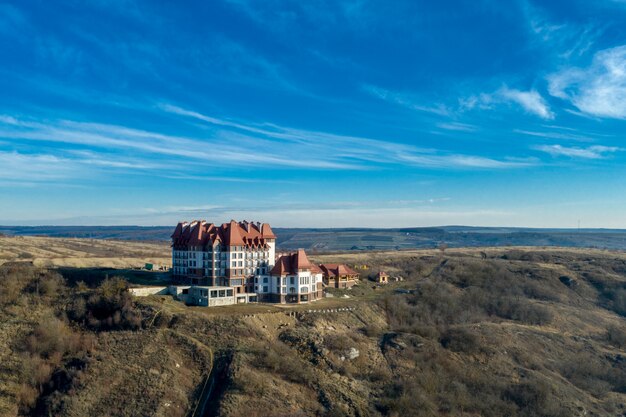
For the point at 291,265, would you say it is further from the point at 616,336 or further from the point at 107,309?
the point at 616,336

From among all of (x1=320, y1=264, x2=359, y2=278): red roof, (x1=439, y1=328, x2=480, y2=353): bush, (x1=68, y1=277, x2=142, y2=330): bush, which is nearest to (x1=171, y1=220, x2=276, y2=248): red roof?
(x1=68, y1=277, x2=142, y2=330): bush

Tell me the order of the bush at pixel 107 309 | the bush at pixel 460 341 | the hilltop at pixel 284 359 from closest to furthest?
the hilltop at pixel 284 359
the bush at pixel 107 309
the bush at pixel 460 341

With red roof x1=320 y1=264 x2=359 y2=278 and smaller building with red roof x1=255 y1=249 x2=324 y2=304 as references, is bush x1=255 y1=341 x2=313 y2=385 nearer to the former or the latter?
smaller building with red roof x1=255 y1=249 x2=324 y2=304

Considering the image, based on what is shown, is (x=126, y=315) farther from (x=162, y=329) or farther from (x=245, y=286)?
(x=245, y=286)

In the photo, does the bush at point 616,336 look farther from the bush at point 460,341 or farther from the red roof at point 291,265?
the red roof at point 291,265

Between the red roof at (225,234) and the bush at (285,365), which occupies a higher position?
the red roof at (225,234)

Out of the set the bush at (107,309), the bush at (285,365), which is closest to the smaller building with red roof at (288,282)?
the bush at (285,365)

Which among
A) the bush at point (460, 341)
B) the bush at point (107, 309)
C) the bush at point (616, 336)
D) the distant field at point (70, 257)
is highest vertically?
the distant field at point (70, 257)
